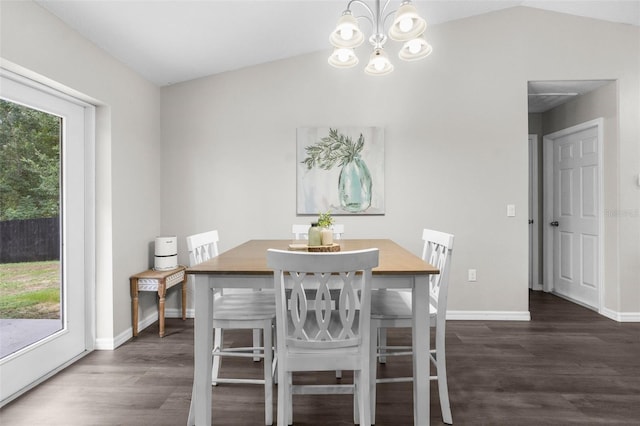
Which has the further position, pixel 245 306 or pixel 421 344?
pixel 245 306

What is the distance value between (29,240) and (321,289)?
6.53 ft

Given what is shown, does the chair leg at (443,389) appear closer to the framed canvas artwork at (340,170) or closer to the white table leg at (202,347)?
the white table leg at (202,347)

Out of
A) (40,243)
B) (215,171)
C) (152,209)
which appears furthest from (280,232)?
(40,243)

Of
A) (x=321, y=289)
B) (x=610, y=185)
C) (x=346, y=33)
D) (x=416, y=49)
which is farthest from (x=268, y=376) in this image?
(x=610, y=185)

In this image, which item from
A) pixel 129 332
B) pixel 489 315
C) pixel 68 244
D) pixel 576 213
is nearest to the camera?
pixel 68 244

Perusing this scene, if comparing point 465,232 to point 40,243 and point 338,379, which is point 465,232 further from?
point 40,243

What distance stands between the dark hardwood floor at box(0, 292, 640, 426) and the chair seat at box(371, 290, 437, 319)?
55cm

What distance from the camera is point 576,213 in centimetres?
430

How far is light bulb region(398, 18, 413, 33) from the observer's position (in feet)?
6.09

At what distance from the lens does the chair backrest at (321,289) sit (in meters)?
1.46

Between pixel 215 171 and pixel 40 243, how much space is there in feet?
5.33

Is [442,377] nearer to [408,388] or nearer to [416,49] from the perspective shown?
[408,388]

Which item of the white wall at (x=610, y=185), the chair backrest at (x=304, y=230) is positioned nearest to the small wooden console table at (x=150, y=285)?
the chair backrest at (x=304, y=230)

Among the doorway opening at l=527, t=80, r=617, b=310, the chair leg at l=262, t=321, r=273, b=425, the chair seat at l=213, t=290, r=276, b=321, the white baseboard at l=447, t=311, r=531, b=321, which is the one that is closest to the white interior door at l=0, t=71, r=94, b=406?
the chair seat at l=213, t=290, r=276, b=321
